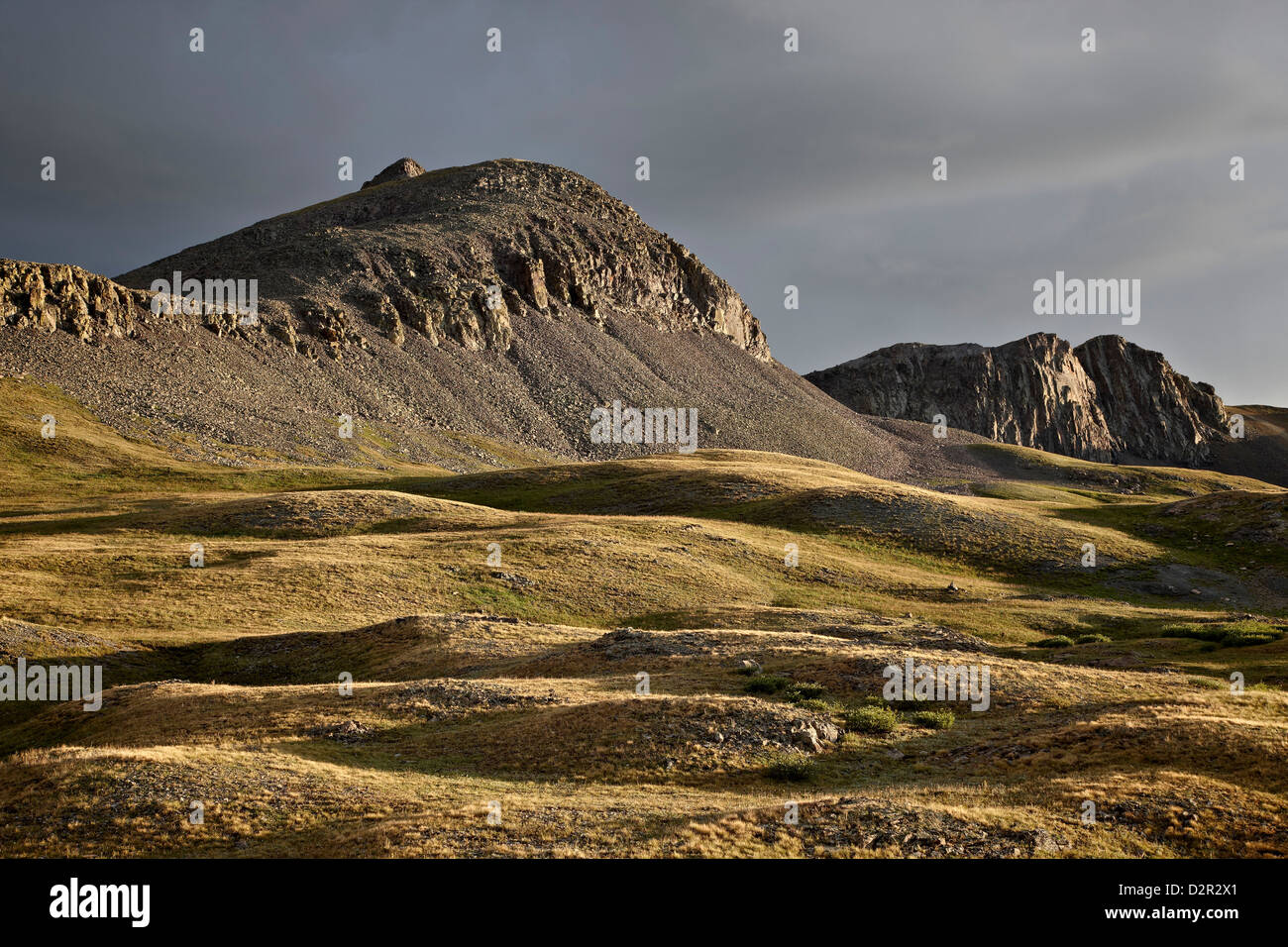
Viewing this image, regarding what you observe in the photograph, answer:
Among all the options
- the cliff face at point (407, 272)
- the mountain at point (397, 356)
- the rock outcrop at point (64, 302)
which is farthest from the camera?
the cliff face at point (407, 272)

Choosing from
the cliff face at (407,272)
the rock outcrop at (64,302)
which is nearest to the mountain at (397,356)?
the rock outcrop at (64,302)

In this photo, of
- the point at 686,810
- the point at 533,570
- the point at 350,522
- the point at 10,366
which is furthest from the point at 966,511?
the point at 10,366

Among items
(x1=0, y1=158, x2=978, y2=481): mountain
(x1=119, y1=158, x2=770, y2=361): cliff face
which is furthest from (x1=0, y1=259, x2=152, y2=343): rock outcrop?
(x1=119, y1=158, x2=770, y2=361): cliff face

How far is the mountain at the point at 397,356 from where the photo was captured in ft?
359

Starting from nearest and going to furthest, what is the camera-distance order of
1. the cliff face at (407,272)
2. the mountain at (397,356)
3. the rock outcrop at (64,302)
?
the rock outcrop at (64,302)
the mountain at (397,356)
the cliff face at (407,272)

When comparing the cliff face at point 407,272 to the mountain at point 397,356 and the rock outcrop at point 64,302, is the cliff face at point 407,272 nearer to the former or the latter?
the mountain at point 397,356

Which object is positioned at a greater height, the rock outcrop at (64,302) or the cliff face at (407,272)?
the cliff face at (407,272)

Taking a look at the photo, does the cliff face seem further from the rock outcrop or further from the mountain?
the rock outcrop

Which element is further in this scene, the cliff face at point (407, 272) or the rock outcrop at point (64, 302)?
the cliff face at point (407, 272)

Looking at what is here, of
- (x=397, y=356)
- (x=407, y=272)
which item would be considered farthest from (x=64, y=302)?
(x=407, y=272)

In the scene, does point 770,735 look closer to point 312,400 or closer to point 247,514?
point 247,514

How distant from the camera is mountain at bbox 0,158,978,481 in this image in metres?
109

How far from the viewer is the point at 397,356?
491 ft
